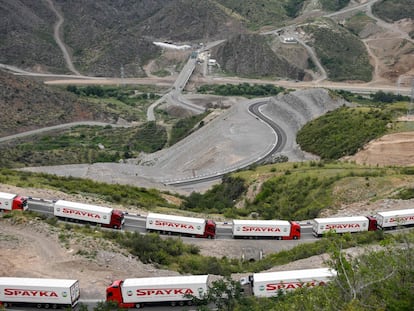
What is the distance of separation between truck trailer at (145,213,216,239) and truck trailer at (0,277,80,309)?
451 inches

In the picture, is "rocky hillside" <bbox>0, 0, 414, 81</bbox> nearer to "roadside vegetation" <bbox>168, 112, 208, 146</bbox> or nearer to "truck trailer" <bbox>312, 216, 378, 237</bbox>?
"roadside vegetation" <bbox>168, 112, 208, 146</bbox>

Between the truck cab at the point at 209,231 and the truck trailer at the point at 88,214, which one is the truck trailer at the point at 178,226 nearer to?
the truck cab at the point at 209,231

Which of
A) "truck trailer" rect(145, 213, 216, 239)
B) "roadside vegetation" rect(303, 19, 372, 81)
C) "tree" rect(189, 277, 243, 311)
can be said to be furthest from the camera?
"roadside vegetation" rect(303, 19, 372, 81)

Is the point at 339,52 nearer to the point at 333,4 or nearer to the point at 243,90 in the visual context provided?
the point at 243,90

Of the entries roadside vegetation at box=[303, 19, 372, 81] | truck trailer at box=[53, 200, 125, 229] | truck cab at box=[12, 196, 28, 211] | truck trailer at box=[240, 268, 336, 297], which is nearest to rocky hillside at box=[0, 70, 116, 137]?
truck cab at box=[12, 196, 28, 211]

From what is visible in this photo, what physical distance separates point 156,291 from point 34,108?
9331 cm

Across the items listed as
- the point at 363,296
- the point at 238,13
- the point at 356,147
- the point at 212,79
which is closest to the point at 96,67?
the point at 212,79

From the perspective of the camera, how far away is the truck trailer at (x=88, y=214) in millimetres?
38500

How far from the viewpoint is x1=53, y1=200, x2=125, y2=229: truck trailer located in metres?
38.5

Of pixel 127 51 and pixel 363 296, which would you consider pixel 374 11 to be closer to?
pixel 127 51

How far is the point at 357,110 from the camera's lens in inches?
2963

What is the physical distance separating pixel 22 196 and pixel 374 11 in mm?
168433

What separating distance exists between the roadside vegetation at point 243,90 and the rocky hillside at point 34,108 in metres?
30.9

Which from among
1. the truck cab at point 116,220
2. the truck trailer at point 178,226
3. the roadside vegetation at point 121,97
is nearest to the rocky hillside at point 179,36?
the roadside vegetation at point 121,97
